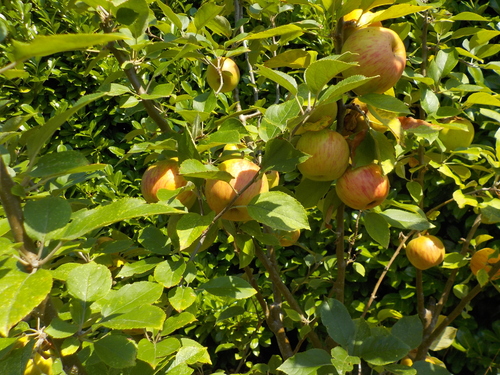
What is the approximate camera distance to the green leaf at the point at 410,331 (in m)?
1.02

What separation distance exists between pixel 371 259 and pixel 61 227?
6.14 feet

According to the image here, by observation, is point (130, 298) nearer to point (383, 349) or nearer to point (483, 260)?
point (383, 349)

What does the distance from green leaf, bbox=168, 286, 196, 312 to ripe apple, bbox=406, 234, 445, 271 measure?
0.99 m

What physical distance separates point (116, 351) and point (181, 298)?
0.20m

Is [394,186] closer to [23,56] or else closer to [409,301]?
[409,301]

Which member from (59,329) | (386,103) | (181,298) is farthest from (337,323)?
(59,329)

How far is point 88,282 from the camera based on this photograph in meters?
0.66

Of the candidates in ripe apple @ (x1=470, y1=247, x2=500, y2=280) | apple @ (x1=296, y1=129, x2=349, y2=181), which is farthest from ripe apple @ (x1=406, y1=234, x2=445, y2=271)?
apple @ (x1=296, y1=129, x2=349, y2=181)

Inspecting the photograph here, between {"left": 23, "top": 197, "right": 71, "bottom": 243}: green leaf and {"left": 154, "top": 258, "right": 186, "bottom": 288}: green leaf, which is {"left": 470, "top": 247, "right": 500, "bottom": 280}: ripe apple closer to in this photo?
{"left": 154, "top": 258, "right": 186, "bottom": 288}: green leaf

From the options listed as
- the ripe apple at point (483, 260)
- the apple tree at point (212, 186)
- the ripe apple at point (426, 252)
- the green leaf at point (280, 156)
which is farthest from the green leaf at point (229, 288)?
the ripe apple at point (483, 260)

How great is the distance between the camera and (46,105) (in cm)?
270

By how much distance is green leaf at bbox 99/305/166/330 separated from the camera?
566 mm

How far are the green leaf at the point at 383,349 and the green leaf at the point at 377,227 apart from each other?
233mm

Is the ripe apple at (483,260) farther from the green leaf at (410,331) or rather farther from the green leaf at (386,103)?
the green leaf at (386,103)
